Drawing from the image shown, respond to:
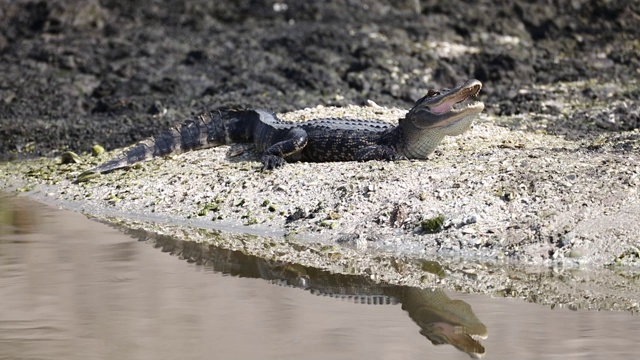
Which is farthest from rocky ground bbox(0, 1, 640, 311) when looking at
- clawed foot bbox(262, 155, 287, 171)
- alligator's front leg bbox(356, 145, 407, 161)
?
alligator's front leg bbox(356, 145, 407, 161)

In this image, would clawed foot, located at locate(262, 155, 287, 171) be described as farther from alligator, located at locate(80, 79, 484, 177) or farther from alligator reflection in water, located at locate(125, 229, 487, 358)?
alligator reflection in water, located at locate(125, 229, 487, 358)

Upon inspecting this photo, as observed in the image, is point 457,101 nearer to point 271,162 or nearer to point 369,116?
point 271,162

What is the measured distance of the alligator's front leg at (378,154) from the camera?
9086 mm

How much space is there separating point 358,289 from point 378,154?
2.87 meters

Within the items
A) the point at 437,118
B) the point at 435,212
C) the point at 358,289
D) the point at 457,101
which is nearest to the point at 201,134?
the point at 437,118

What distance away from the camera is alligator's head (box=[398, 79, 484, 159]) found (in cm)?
880

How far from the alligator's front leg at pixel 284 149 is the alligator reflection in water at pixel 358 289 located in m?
1.43

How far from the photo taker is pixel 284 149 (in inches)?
363

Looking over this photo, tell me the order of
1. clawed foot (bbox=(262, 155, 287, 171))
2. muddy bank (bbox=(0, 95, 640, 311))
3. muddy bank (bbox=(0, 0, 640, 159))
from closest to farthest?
1. muddy bank (bbox=(0, 95, 640, 311))
2. clawed foot (bbox=(262, 155, 287, 171))
3. muddy bank (bbox=(0, 0, 640, 159))

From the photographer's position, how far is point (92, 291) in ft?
20.4

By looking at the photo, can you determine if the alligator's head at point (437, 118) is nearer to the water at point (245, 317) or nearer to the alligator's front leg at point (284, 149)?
the alligator's front leg at point (284, 149)

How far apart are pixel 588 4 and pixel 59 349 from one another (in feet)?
41.8

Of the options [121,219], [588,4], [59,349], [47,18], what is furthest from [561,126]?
[47,18]

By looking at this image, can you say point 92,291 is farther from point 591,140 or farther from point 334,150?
point 591,140
